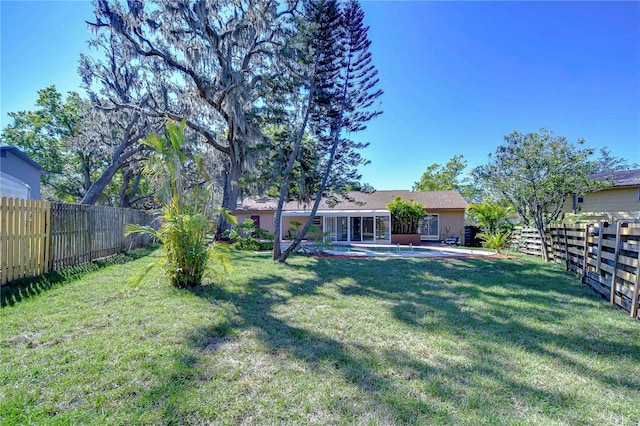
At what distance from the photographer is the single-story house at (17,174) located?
1025 cm

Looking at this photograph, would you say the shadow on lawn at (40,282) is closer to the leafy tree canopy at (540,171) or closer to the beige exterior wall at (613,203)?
the leafy tree canopy at (540,171)

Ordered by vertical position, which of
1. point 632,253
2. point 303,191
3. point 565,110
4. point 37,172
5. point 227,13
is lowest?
point 632,253

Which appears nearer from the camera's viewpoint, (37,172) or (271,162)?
(271,162)

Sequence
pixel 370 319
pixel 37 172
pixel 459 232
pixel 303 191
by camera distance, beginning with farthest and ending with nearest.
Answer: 1. pixel 459 232
2. pixel 37 172
3. pixel 303 191
4. pixel 370 319

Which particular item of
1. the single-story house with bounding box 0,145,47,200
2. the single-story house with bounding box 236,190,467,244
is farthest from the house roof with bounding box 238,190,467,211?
the single-story house with bounding box 0,145,47,200

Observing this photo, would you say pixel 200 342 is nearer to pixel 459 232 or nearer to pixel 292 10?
pixel 292 10

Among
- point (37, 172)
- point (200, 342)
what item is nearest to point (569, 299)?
point (200, 342)

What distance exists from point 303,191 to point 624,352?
364 inches

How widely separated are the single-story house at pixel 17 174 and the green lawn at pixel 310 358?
28.6 feet

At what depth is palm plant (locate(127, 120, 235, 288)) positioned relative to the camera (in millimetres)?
4883

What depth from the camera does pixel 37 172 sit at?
13414mm

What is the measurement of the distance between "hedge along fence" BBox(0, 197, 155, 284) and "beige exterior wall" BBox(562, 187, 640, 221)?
75.5ft

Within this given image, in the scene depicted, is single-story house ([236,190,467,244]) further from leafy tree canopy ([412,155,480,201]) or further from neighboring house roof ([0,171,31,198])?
neighboring house roof ([0,171,31,198])

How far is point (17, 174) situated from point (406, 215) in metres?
19.4
